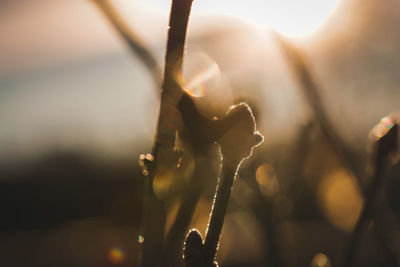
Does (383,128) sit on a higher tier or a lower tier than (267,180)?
higher

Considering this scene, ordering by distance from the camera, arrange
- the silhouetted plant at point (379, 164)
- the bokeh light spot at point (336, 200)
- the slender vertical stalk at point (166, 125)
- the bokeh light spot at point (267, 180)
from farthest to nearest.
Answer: the bokeh light spot at point (336, 200) < the bokeh light spot at point (267, 180) < the silhouetted plant at point (379, 164) < the slender vertical stalk at point (166, 125)

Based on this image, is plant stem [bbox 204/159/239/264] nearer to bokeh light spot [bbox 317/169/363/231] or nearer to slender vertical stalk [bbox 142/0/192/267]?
slender vertical stalk [bbox 142/0/192/267]

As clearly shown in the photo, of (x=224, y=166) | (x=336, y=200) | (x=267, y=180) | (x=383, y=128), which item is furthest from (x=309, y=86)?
(x=336, y=200)

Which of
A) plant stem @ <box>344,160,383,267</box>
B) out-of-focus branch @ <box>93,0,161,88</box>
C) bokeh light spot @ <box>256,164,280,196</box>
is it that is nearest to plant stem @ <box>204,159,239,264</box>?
out-of-focus branch @ <box>93,0,161,88</box>

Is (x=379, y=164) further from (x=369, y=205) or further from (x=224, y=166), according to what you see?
(x=224, y=166)

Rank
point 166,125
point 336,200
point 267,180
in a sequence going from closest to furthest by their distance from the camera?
1. point 166,125
2. point 267,180
3. point 336,200

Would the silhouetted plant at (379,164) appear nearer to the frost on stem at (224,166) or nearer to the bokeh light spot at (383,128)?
the bokeh light spot at (383,128)

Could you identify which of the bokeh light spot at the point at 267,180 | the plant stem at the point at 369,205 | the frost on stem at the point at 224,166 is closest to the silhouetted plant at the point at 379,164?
the plant stem at the point at 369,205

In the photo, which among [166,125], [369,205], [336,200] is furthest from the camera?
[336,200]

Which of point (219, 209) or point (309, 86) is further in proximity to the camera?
point (309, 86)
